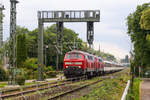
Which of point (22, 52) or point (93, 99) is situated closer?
point (93, 99)

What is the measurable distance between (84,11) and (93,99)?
21399mm

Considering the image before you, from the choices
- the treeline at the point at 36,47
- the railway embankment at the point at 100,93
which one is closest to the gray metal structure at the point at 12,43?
the railway embankment at the point at 100,93

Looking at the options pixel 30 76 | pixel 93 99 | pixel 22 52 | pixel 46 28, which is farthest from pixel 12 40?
pixel 46 28

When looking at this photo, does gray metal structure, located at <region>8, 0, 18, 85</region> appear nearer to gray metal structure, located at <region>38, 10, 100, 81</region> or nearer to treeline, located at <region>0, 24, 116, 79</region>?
gray metal structure, located at <region>38, 10, 100, 81</region>

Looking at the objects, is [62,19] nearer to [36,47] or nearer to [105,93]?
[105,93]

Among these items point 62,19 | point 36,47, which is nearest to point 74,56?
point 62,19

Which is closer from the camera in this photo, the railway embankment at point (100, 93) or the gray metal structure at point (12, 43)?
the railway embankment at point (100, 93)

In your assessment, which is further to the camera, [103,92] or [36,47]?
[36,47]

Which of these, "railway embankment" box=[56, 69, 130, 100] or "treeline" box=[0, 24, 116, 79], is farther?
"treeline" box=[0, 24, 116, 79]

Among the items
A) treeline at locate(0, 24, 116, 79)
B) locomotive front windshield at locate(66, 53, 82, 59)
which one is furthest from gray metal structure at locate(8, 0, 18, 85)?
treeline at locate(0, 24, 116, 79)

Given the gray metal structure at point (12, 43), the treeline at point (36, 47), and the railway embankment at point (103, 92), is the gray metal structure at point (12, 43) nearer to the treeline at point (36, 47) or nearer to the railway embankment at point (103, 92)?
the railway embankment at point (103, 92)

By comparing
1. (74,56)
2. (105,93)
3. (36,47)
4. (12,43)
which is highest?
(36,47)

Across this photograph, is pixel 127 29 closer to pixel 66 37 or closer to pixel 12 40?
pixel 12 40

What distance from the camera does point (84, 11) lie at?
108 ft
